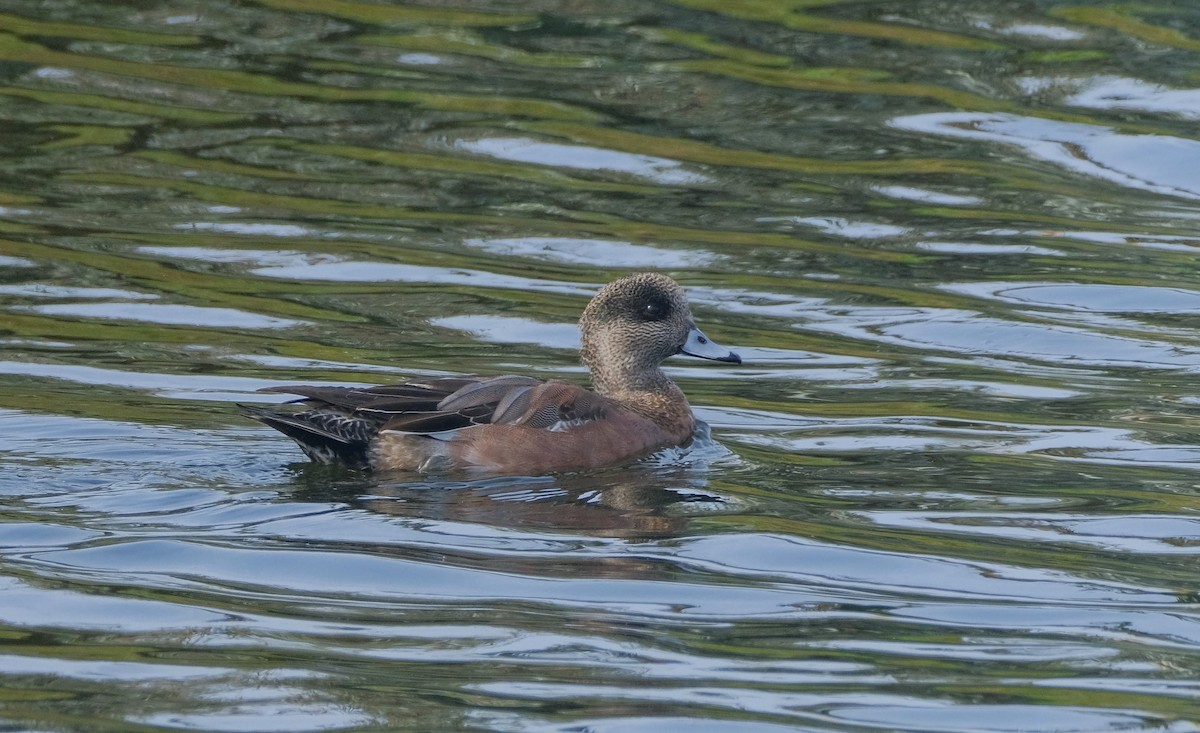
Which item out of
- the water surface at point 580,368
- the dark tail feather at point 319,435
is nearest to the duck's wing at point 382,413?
the dark tail feather at point 319,435

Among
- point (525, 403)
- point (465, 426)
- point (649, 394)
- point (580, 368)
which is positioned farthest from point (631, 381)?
point (465, 426)

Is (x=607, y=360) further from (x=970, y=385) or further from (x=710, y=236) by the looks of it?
(x=710, y=236)

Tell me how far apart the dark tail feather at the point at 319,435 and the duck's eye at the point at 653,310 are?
5.40ft

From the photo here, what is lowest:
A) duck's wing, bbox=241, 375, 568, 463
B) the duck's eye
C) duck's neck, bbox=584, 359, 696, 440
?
duck's neck, bbox=584, 359, 696, 440

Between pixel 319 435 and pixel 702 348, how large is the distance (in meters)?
1.93

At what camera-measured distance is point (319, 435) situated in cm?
819

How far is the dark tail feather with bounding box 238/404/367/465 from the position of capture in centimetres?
812

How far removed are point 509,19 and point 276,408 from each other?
24.5ft

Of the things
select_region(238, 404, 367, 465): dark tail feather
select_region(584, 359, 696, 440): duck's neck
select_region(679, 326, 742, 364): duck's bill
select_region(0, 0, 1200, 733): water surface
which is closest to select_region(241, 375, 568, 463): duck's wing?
select_region(238, 404, 367, 465): dark tail feather

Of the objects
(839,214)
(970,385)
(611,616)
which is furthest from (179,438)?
(839,214)

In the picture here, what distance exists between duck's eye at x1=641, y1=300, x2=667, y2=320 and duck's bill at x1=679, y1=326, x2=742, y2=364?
159 millimetres

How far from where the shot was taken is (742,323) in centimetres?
1069

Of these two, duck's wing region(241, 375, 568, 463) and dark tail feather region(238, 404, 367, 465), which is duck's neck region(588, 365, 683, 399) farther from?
dark tail feather region(238, 404, 367, 465)

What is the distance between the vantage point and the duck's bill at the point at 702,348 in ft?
29.8
